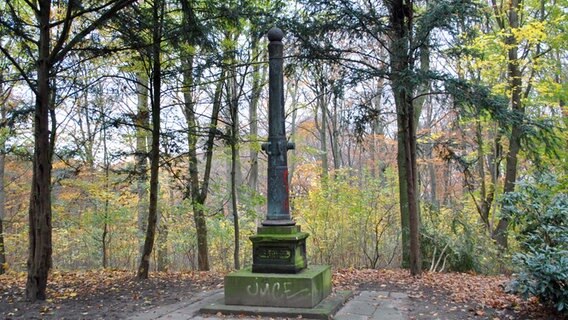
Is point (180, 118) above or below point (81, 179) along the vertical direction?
→ above

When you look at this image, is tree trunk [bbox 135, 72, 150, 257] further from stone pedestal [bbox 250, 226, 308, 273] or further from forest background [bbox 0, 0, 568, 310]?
stone pedestal [bbox 250, 226, 308, 273]

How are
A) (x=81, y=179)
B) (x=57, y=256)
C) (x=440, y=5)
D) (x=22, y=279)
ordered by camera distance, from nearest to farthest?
(x=440, y=5), (x=22, y=279), (x=81, y=179), (x=57, y=256)

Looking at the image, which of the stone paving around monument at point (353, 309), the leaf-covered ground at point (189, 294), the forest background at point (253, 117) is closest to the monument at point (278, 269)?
the stone paving around monument at point (353, 309)

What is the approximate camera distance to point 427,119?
19016mm

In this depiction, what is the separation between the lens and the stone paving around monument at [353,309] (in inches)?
195

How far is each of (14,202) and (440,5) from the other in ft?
50.5

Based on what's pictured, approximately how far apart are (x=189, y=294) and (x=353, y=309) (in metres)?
2.53

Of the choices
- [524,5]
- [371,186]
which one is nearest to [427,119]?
[524,5]

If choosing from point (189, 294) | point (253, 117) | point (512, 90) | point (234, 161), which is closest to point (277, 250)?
point (189, 294)

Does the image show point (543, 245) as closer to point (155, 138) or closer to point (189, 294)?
point (189, 294)

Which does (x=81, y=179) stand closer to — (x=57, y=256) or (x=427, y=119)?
(x=57, y=256)

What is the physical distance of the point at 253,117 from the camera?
15.0m

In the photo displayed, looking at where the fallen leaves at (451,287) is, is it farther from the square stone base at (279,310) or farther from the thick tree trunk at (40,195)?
the thick tree trunk at (40,195)

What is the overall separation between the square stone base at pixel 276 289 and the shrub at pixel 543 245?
224 cm
